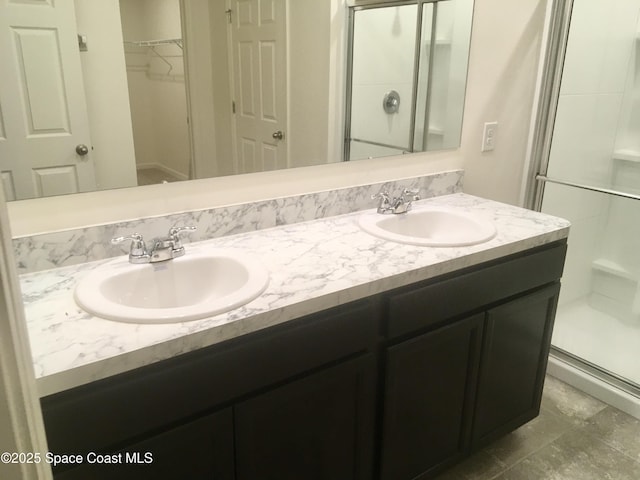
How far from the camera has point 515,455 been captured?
6.14 ft

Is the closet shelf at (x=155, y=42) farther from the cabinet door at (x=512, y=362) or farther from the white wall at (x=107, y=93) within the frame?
the cabinet door at (x=512, y=362)

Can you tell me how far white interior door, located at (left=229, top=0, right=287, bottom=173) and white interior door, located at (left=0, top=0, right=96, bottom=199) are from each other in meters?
0.43

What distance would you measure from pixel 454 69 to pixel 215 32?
0.97 m

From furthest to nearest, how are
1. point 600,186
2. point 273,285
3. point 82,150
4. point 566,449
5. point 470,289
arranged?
point 600,186
point 566,449
point 470,289
point 82,150
point 273,285

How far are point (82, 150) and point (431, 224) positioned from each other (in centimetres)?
116

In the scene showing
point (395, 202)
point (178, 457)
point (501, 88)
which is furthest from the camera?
point (501, 88)

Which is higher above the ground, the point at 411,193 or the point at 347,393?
the point at 411,193

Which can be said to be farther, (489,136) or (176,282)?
(489,136)

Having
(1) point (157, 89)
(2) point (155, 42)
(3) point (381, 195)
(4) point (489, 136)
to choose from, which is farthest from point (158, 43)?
(4) point (489, 136)

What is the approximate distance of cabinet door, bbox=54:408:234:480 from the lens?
3.10 feet

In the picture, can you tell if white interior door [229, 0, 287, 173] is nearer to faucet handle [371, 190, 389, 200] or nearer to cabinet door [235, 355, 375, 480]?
faucet handle [371, 190, 389, 200]

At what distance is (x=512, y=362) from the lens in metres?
1.70

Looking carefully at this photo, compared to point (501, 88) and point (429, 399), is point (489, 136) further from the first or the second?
point (429, 399)

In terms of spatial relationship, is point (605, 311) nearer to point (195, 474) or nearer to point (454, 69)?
point (454, 69)
